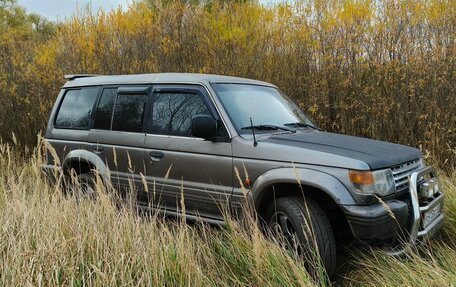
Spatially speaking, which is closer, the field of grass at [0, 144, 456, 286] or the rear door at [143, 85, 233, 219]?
the field of grass at [0, 144, 456, 286]

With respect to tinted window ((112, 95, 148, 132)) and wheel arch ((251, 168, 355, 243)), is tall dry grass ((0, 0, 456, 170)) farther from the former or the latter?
tinted window ((112, 95, 148, 132))

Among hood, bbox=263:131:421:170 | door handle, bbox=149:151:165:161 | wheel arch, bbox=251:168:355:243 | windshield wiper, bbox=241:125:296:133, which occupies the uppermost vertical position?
windshield wiper, bbox=241:125:296:133

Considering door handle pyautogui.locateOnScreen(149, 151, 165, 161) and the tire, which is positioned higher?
door handle pyautogui.locateOnScreen(149, 151, 165, 161)

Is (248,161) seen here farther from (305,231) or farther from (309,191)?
(305,231)

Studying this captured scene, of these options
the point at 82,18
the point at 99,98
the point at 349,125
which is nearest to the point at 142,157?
the point at 99,98

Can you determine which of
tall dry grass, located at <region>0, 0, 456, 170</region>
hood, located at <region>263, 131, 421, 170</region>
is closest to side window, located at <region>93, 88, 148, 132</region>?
hood, located at <region>263, 131, 421, 170</region>

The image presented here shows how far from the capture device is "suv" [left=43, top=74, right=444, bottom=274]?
317cm

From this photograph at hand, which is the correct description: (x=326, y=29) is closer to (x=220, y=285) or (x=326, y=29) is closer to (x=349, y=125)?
(x=349, y=125)

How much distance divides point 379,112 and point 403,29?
55.2 inches

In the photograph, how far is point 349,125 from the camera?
7.07 m

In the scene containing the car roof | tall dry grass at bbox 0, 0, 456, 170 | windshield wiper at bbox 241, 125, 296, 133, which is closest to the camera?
windshield wiper at bbox 241, 125, 296, 133

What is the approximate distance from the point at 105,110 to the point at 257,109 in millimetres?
1835

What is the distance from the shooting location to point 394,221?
3.17 m

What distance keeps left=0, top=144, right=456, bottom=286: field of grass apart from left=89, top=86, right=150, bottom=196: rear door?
739 millimetres
